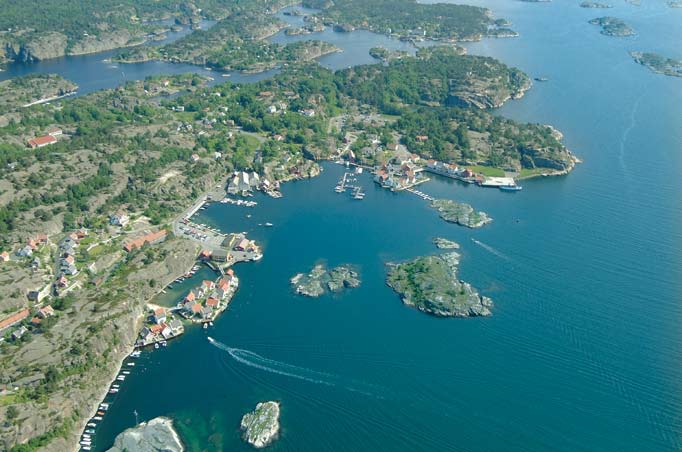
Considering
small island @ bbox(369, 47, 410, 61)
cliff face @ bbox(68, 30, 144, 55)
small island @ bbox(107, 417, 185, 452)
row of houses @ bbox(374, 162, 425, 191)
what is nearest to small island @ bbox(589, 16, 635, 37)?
small island @ bbox(369, 47, 410, 61)

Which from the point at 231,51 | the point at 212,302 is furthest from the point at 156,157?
the point at 231,51

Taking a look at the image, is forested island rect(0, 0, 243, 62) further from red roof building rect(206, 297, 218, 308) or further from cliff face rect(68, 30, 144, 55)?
red roof building rect(206, 297, 218, 308)

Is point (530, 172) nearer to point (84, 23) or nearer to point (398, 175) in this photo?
point (398, 175)

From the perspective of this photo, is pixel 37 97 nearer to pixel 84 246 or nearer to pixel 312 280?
pixel 84 246

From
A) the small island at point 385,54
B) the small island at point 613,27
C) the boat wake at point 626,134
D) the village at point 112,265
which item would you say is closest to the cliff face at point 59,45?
the small island at point 385,54

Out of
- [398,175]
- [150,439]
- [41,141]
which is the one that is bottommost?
[398,175]

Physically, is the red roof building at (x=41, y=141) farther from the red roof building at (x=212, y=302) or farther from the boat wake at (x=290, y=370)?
the boat wake at (x=290, y=370)
